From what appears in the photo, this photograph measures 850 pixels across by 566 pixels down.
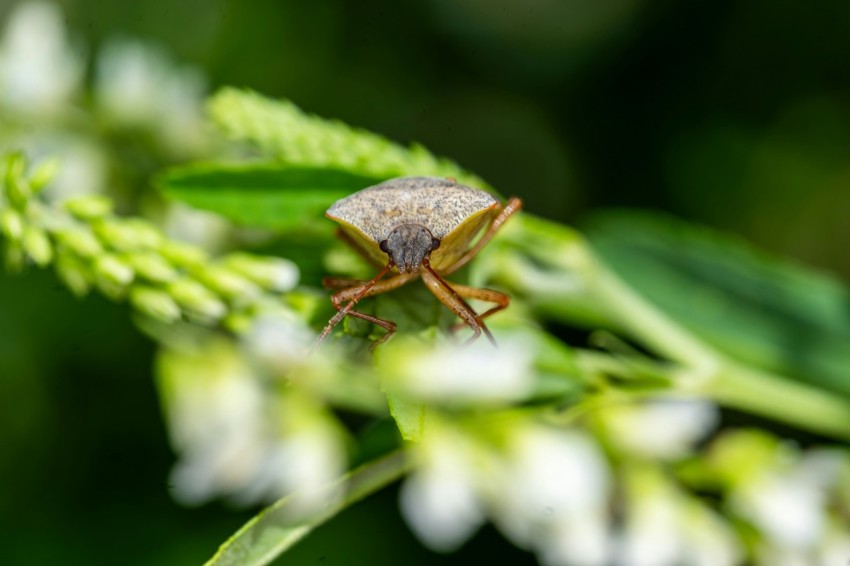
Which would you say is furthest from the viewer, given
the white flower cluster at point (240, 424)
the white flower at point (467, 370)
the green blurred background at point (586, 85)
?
the green blurred background at point (586, 85)

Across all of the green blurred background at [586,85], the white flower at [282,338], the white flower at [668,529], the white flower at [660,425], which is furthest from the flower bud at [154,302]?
the green blurred background at [586,85]

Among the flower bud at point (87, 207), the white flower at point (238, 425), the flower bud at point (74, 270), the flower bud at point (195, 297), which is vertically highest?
the flower bud at point (87, 207)

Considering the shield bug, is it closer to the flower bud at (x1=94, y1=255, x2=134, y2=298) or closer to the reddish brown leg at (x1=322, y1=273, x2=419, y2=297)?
the reddish brown leg at (x1=322, y1=273, x2=419, y2=297)

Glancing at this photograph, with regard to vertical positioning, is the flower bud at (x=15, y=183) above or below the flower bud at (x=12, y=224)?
above

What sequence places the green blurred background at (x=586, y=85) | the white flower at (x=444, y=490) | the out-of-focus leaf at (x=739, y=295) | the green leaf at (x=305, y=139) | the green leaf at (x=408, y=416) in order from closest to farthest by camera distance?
the green leaf at (x=408, y=416) < the green leaf at (x=305, y=139) < the white flower at (x=444, y=490) < the out-of-focus leaf at (x=739, y=295) < the green blurred background at (x=586, y=85)

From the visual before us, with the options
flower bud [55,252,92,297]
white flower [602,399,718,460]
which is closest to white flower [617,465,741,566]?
white flower [602,399,718,460]

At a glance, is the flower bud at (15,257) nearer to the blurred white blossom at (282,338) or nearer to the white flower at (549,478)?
the blurred white blossom at (282,338)

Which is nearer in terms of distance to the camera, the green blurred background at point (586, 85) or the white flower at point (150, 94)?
the white flower at point (150, 94)
